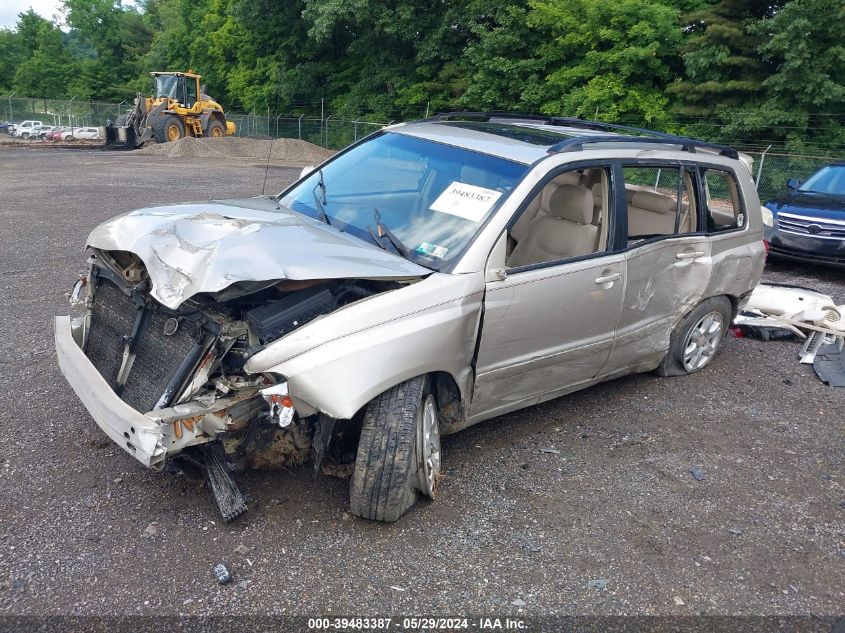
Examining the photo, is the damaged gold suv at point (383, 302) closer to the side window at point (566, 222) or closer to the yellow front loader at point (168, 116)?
the side window at point (566, 222)

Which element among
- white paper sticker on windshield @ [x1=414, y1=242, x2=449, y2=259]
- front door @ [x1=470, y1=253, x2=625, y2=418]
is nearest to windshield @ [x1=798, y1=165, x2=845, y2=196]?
front door @ [x1=470, y1=253, x2=625, y2=418]

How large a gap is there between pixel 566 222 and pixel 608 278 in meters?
0.58

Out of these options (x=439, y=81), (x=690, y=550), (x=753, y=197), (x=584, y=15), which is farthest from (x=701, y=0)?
(x=690, y=550)

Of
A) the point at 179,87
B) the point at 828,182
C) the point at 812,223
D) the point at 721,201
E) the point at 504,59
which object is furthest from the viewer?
the point at 179,87

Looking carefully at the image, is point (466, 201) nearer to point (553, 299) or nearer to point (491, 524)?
point (553, 299)

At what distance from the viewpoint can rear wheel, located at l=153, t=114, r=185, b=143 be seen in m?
27.3

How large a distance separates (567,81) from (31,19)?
6160 centimetres

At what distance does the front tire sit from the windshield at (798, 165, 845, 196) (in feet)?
29.4

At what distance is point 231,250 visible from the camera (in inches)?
125

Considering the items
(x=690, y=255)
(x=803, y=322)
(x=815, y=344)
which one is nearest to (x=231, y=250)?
(x=690, y=255)

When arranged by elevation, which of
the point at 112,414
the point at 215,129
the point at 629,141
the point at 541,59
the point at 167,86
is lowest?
A: the point at 215,129

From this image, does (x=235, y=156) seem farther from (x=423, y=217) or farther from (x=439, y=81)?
(x=423, y=217)

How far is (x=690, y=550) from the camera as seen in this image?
336cm

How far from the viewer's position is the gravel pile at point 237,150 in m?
25.9
